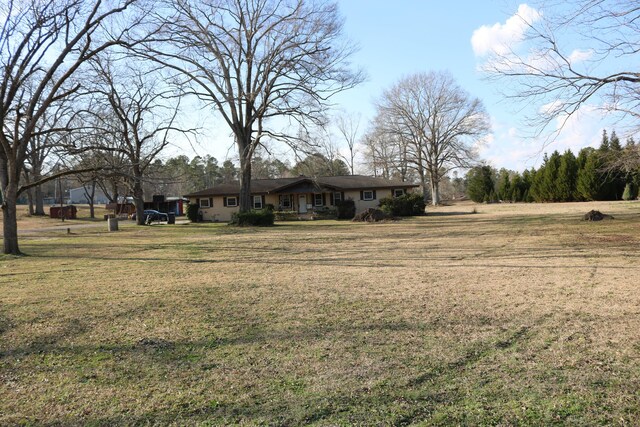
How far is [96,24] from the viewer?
15320 mm

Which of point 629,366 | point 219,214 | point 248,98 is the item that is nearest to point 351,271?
point 629,366

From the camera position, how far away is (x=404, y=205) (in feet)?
128

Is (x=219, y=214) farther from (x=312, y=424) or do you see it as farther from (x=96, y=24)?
(x=312, y=424)

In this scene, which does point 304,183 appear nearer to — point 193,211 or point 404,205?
point 404,205

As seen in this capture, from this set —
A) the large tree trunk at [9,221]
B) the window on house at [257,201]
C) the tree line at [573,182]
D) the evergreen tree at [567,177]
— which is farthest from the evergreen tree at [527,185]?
the large tree trunk at [9,221]

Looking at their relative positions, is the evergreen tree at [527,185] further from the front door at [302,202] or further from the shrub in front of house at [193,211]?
the shrub in front of house at [193,211]

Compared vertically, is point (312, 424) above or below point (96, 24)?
below

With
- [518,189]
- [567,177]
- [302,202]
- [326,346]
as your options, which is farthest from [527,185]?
[326,346]

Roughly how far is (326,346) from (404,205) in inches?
1368

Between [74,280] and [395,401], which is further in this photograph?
[74,280]

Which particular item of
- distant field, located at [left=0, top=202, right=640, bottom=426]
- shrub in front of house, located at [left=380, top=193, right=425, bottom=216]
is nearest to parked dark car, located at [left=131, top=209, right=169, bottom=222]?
shrub in front of house, located at [left=380, top=193, right=425, bottom=216]

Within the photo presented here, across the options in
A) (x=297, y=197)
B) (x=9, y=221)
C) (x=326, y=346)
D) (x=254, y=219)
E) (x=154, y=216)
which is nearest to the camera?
(x=326, y=346)

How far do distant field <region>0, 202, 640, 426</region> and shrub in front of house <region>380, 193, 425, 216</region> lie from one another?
27.8 m

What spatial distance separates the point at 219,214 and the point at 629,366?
40157 mm
